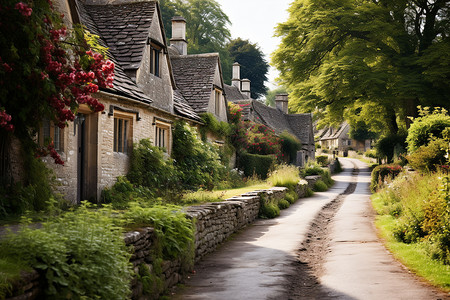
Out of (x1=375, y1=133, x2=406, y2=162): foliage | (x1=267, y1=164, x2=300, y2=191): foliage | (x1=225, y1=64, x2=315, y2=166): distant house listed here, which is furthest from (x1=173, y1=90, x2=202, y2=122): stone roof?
(x1=375, y1=133, x2=406, y2=162): foliage

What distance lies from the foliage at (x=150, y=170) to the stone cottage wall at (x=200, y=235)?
223cm

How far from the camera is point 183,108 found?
1875 cm

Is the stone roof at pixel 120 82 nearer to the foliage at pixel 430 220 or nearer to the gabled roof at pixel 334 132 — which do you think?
the foliage at pixel 430 220

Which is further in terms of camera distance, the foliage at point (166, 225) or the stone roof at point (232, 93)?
the stone roof at point (232, 93)

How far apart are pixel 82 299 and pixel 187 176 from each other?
12.3 m

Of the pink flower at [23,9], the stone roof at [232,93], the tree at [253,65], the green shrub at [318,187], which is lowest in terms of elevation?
the green shrub at [318,187]

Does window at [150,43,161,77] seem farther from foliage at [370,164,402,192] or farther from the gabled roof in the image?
the gabled roof

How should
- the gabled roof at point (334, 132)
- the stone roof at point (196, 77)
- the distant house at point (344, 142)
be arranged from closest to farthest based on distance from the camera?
the stone roof at point (196, 77)
the distant house at point (344, 142)
the gabled roof at point (334, 132)

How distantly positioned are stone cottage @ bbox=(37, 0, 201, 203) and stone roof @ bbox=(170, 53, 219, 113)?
1765mm

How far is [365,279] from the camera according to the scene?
7.34 m

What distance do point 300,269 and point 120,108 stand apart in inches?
267

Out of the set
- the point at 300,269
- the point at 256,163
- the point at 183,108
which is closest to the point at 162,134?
the point at 183,108

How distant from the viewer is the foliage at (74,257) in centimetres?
410

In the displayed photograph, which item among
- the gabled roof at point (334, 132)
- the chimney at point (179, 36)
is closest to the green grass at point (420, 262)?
the chimney at point (179, 36)
